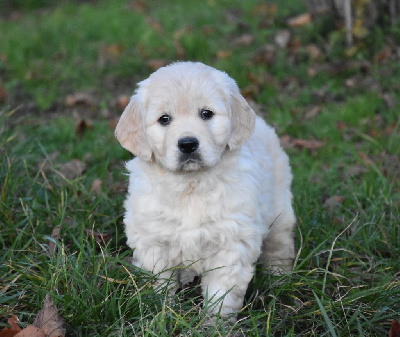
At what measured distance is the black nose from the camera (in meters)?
2.87

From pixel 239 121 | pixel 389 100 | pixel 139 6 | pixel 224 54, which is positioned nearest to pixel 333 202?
pixel 239 121

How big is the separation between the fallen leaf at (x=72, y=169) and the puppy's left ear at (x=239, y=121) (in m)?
1.62

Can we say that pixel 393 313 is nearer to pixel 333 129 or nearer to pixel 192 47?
pixel 333 129

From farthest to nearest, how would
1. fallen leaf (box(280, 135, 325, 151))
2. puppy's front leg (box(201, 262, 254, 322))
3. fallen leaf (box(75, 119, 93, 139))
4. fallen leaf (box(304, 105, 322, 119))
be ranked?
fallen leaf (box(304, 105, 322, 119)), fallen leaf (box(75, 119, 93, 139)), fallen leaf (box(280, 135, 325, 151)), puppy's front leg (box(201, 262, 254, 322))

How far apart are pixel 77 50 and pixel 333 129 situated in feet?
11.8

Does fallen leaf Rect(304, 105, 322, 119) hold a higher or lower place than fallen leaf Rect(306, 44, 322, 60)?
lower

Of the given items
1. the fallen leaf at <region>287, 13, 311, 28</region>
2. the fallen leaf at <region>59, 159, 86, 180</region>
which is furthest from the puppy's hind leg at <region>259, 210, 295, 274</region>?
the fallen leaf at <region>287, 13, 311, 28</region>

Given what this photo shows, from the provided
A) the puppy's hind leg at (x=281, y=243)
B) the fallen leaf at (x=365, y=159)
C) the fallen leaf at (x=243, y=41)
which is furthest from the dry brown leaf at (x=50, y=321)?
the fallen leaf at (x=243, y=41)

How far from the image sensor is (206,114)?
119 inches

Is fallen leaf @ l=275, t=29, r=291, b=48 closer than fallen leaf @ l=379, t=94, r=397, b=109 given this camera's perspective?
No

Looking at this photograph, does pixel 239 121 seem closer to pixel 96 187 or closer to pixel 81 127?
pixel 96 187

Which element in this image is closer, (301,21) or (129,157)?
(129,157)

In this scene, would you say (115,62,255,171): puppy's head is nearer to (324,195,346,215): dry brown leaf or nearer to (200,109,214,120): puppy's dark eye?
(200,109,214,120): puppy's dark eye

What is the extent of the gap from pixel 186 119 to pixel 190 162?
0.21 metres
